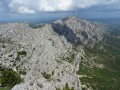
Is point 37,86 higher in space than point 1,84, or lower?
higher

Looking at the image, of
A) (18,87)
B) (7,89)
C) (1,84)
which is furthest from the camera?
(1,84)

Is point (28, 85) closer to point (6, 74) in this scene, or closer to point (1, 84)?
point (1, 84)

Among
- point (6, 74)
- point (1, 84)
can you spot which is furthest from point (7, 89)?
point (6, 74)

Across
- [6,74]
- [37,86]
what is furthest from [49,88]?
[6,74]

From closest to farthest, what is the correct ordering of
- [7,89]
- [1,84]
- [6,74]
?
[7,89]
[1,84]
[6,74]

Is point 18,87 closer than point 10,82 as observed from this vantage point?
Yes

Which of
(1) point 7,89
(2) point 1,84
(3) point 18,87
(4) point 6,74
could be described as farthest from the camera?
(4) point 6,74

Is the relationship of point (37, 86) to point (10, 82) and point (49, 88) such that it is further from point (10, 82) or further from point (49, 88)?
point (10, 82)

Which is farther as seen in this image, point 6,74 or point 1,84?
point 6,74

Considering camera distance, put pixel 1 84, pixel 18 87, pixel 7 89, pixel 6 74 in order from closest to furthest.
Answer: pixel 18 87 → pixel 7 89 → pixel 1 84 → pixel 6 74
